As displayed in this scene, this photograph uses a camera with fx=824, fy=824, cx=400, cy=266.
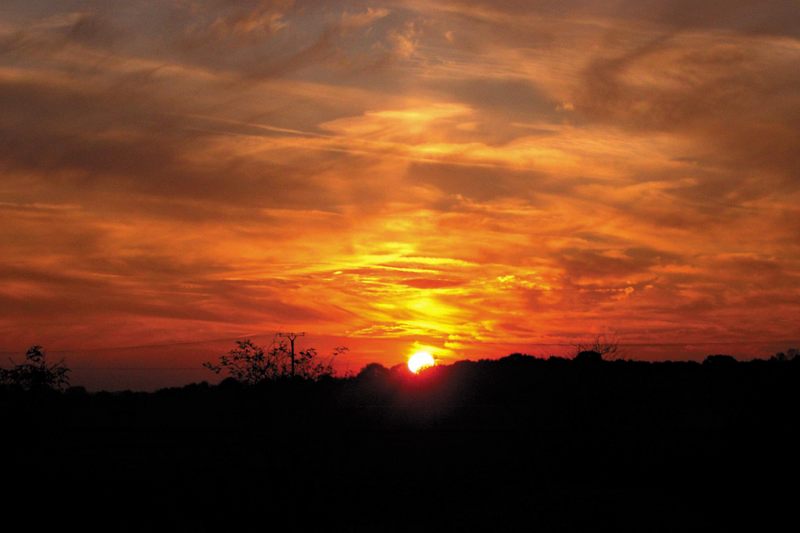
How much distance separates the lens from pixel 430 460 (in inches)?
1254

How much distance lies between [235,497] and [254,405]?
58.7 ft

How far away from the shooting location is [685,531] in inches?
866

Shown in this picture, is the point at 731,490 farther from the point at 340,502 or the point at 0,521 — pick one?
the point at 0,521

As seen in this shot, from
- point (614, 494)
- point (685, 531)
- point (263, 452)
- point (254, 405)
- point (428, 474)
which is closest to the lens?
point (685, 531)

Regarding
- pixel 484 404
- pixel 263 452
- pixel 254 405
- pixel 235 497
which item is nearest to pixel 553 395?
pixel 484 404

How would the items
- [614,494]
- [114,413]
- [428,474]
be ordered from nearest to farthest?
[614,494] < [428,474] < [114,413]

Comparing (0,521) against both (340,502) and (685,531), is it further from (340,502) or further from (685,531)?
(685,531)

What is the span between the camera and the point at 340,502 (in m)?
26.8

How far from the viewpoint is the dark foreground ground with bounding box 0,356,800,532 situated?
80.4ft

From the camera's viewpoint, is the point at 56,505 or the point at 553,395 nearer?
the point at 56,505

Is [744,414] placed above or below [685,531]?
above

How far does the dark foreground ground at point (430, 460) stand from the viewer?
2450 cm

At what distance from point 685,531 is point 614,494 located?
2.62 metres

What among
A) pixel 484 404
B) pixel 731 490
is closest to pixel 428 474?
pixel 731 490
